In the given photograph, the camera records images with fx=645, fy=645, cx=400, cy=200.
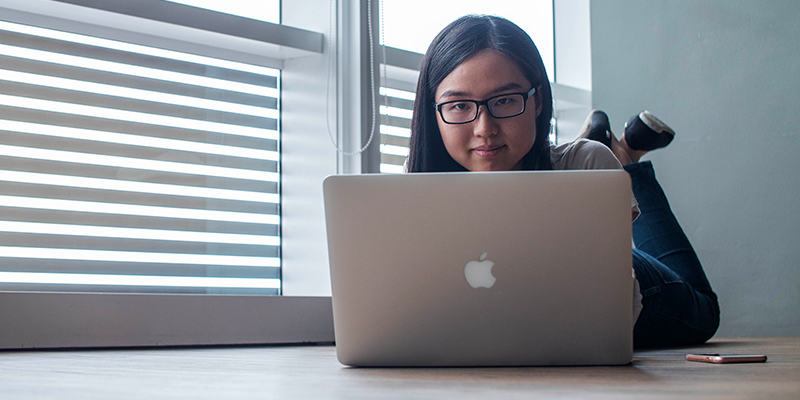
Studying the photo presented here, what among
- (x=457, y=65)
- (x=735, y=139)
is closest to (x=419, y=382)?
(x=457, y=65)

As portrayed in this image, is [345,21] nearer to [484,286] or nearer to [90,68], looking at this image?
[90,68]

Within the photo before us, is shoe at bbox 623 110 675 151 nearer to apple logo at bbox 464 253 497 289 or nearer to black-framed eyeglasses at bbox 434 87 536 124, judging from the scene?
black-framed eyeglasses at bbox 434 87 536 124

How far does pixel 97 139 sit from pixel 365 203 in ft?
4.47

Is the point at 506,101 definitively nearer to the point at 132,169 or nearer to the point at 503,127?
the point at 503,127

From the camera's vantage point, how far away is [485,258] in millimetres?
827

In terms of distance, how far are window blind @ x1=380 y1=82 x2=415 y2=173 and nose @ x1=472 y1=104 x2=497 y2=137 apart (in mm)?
1005

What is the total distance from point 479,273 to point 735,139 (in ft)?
6.78

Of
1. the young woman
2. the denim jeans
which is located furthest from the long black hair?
the denim jeans

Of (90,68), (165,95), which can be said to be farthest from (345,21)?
(90,68)

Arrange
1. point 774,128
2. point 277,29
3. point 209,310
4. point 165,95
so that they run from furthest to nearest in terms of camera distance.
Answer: point 774,128
point 277,29
point 165,95
point 209,310

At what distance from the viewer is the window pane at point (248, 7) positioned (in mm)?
2117

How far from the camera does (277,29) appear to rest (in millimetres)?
2189

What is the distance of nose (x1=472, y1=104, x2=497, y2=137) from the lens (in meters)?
1.39

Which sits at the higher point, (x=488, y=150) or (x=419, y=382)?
(x=488, y=150)
